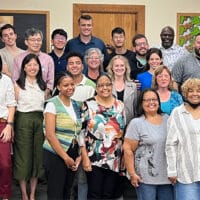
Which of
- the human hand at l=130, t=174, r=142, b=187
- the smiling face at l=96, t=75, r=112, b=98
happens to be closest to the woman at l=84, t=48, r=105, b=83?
the smiling face at l=96, t=75, r=112, b=98

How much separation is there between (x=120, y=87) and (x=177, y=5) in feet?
10.2

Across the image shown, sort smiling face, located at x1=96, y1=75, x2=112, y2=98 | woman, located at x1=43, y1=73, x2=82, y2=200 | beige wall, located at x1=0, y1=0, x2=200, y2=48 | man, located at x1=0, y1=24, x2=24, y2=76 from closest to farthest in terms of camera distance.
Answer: woman, located at x1=43, y1=73, x2=82, y2=200, smiling face, located at x1=96, y1=75, x2=112, y2=98, man, located at x1=0, y1=24, x2=24, y2=76, beige wall, located at x1=0, y1=0, x2=200, y2=48

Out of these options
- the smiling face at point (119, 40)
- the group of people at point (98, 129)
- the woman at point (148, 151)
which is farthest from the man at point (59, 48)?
the woman at point (148, 151)

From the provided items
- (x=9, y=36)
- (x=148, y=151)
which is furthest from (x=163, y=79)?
(x=9, y=36)

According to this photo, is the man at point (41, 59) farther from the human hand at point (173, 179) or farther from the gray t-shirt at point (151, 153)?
the human hand at point (173, 179)

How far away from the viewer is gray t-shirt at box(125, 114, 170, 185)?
3.76m

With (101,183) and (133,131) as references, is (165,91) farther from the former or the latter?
(101,183)

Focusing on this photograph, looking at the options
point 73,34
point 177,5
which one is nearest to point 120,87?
point 73,34

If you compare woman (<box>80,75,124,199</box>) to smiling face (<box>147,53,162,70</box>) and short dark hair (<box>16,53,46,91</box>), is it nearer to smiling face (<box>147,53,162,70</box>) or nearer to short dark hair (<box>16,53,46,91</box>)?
short dark hair (<box>16,53,46,91</box>)

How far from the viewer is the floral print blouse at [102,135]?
3988 millimetres

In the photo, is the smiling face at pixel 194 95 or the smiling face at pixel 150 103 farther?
the smiling face at pixel 150 103

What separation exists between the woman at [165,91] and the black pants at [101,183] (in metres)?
0.77

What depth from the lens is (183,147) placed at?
142 inches

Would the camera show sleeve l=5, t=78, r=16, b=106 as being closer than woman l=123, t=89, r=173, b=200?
No
